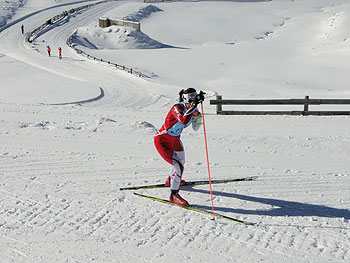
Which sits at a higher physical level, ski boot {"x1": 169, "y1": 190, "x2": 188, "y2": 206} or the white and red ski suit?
the white and red ski suit

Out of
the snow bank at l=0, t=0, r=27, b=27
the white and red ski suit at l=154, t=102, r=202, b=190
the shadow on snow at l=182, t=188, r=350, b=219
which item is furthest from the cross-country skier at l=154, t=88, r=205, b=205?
the snow bank at l=0, t=0, r=27, b=27

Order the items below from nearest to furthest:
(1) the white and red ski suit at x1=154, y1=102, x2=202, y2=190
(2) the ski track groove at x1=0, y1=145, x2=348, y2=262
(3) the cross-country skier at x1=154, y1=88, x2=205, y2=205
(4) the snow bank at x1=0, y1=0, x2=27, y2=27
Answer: (2) the ski track groove at x1=0, y1=145, x2=348, y2=262, (3) the cross-country skier at x1=154, y1=88, x2=205, y2=205, (1) the white and red ski suit at x1=154, y1=102, x2=202, y2=190, (4) the snow bank at x1=0, y1=0, x2=27, y2=27

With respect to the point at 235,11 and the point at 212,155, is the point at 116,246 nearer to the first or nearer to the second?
the point at 212,155

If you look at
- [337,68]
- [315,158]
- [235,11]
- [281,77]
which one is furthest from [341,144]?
[235,11]

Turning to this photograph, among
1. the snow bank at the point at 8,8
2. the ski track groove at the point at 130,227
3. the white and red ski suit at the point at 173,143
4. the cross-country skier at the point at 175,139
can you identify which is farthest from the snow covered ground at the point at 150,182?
the snow bank at the point at 8,8

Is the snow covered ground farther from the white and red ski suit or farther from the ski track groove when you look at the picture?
the white and red ski suit

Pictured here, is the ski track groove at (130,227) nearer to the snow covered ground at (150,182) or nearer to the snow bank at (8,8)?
the snow covered ground at (150,182)

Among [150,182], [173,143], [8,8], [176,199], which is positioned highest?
[8,8]

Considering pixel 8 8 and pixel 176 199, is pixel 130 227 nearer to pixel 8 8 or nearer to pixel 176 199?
pixel 176 199

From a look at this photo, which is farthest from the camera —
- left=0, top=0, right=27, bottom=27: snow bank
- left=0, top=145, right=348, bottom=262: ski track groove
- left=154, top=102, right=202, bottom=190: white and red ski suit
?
left=0, top=0, right=27, bottom=27: snow bank

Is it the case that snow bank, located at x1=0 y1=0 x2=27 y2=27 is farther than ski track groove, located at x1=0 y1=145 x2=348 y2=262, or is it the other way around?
snow bank, located at x1=0 y1=0 x2=27 y2=27

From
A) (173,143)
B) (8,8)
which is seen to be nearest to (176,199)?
(173,143)

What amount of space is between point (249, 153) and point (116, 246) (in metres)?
5.22

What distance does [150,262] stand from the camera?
5.07 metres
